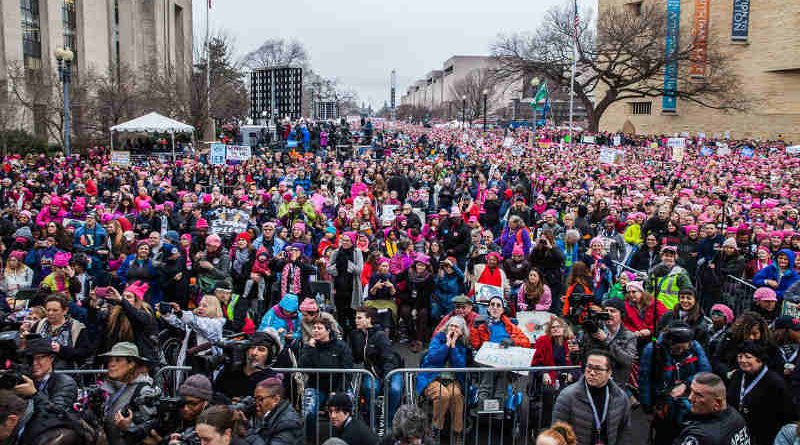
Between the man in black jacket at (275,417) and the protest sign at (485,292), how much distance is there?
3.84 meters

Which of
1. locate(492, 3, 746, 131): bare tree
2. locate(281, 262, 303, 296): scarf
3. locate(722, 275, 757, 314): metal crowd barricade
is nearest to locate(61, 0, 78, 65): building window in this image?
locate(492, 3, 746, 131): bare tree

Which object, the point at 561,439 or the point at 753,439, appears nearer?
the point at 561,439

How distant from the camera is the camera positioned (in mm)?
5762

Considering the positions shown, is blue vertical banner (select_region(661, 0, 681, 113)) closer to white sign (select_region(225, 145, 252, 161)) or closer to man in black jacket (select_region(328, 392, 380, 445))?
white sign (select_region(225, 145, 252, 161))

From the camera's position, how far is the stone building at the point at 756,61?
48.8 metres

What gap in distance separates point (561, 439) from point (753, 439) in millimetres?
2796

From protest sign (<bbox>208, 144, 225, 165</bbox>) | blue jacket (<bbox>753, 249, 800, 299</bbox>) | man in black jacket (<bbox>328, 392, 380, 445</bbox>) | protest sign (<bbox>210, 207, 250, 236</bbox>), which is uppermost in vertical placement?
protest sign (<bbox>208, 144, 225, 165</bbox>)

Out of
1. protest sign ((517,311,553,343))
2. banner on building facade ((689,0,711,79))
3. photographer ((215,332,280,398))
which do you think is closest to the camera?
photographer ((215,332,280,398))

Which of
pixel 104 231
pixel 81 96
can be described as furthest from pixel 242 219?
pixel 81 96

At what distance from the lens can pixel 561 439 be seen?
3.60 metres

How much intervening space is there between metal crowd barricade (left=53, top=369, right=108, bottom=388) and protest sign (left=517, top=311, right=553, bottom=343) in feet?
14.4

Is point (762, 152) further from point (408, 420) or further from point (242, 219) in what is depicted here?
point (408, 420)

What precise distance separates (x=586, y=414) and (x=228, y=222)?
8661 millimetres

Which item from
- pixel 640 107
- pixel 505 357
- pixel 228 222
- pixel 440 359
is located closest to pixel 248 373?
pixel 440 359
